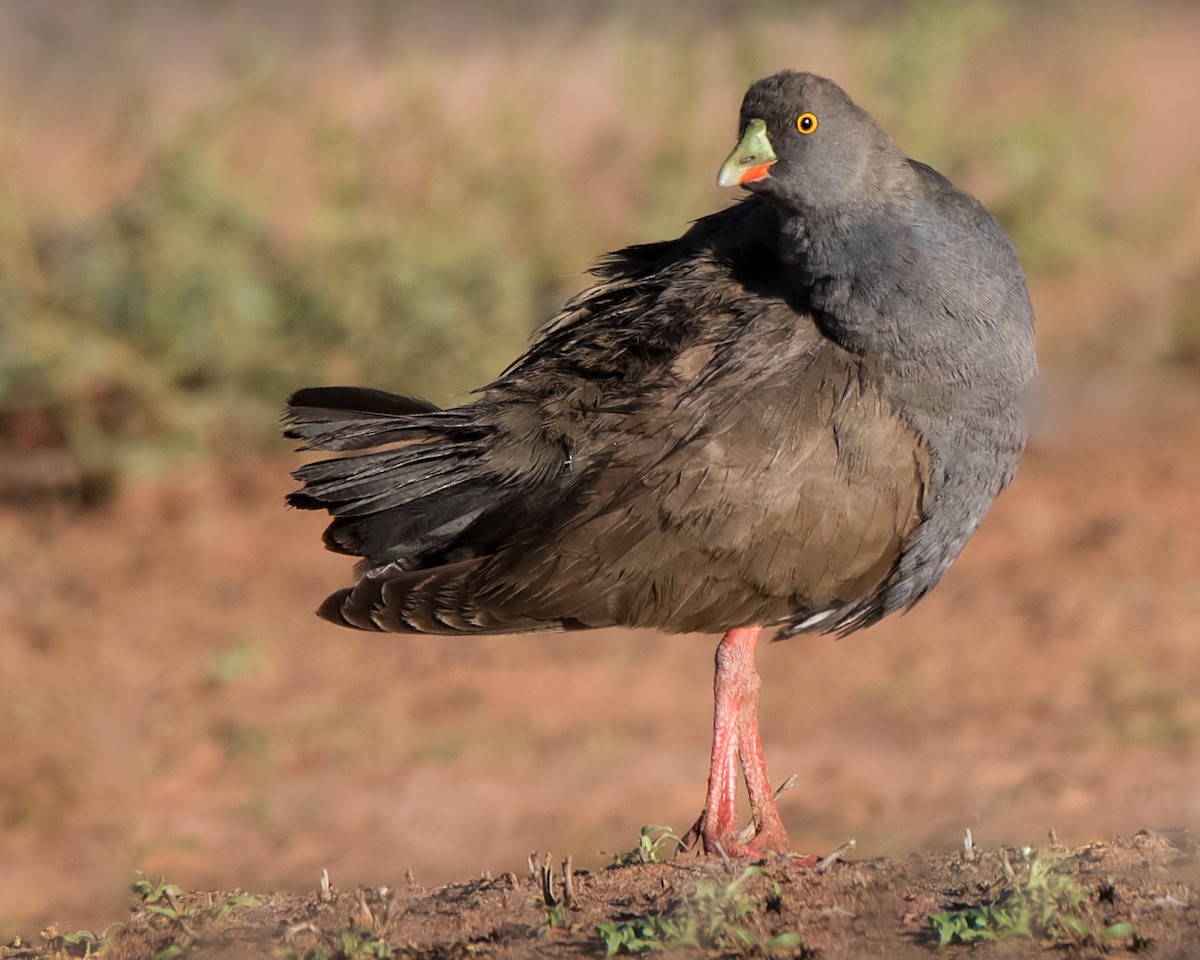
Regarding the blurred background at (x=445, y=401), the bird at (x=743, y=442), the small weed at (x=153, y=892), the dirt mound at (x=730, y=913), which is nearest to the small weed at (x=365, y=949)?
the dirt mound at (x=730, y=913)

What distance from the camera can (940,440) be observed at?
17.6ft

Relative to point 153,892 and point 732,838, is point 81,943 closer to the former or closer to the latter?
point 153,892

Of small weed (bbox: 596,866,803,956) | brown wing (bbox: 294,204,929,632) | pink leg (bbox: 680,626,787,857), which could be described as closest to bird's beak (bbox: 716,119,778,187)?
brown wing (bbox: 294,204,929,632)

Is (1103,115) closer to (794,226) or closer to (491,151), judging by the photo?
(491,151)

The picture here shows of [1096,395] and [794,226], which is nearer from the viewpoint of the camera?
[794,226]

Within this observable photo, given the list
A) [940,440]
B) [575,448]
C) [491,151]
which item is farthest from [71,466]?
[940,440]

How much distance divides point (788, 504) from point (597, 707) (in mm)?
3261

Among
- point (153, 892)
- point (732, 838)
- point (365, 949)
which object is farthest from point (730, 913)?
point (153, 892)

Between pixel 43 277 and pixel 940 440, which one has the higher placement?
pixel 43 277

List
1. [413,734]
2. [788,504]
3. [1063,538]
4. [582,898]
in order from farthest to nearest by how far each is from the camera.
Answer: [1063,538] → [413,734] → [788,504] → [582,898]

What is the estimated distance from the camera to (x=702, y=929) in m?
4.16

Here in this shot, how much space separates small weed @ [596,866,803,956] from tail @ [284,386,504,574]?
1682 mm

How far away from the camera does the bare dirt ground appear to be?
6.95 m

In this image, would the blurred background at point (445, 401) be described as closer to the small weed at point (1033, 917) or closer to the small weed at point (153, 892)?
the small weed at point (153, 892)
